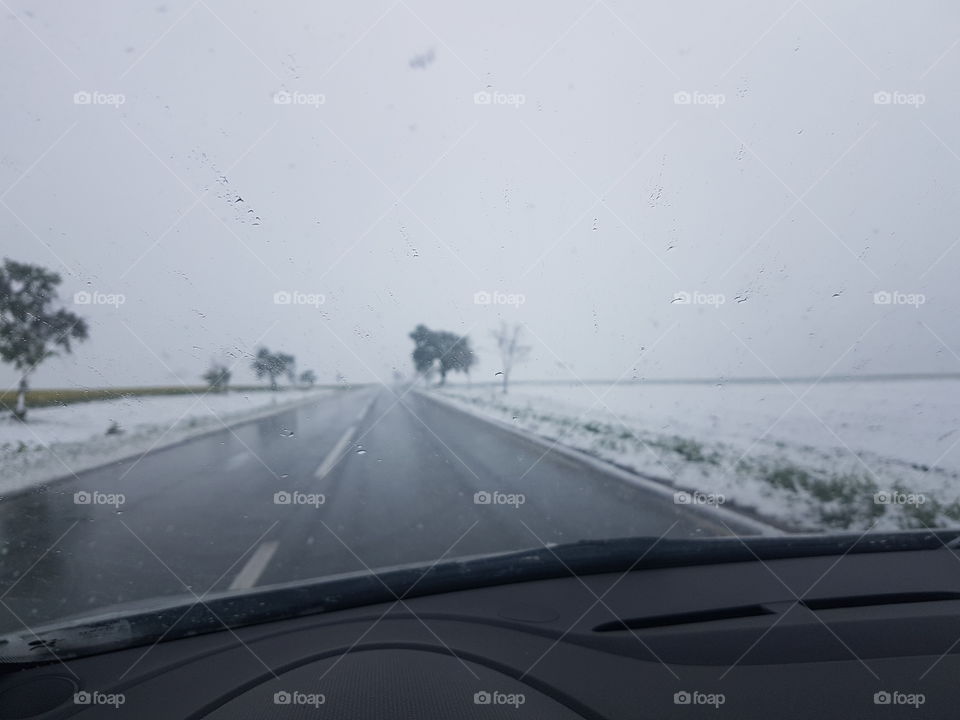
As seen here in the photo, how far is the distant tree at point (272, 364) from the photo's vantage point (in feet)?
18.1

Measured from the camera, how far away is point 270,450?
326 inches

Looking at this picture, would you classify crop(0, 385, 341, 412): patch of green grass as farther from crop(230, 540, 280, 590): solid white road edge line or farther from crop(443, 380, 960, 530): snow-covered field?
crop(443, 380, 960, 530): snow-covered field

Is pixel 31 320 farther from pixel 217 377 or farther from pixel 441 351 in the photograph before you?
pixel 441 351

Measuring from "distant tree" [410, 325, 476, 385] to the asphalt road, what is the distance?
139 cm

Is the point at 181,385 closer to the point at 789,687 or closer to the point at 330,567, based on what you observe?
the point at 330,567

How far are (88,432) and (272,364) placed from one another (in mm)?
1514

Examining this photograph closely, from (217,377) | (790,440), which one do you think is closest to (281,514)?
(217,377)

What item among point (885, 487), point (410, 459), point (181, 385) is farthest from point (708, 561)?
point (410, 459)

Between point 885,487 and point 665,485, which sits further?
point 665,485

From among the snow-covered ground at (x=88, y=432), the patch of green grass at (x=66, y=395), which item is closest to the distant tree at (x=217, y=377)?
the snow-covered ground at (x=88, y=432)

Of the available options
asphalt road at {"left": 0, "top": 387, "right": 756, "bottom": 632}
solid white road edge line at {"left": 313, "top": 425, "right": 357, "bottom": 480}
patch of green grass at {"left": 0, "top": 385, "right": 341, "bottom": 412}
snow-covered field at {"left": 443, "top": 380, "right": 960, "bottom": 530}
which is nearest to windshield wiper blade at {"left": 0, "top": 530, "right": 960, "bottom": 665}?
asphalt road at {"left": 0, "top": 387, "right": 756, "bottom": 632}

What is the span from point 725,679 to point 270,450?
6681 mm

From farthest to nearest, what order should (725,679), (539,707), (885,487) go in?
1. (885,487)
2. (725,679)
3. (539,707)

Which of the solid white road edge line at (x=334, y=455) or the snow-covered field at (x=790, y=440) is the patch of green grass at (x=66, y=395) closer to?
the solid white road edge line at (x=334, y=455)
